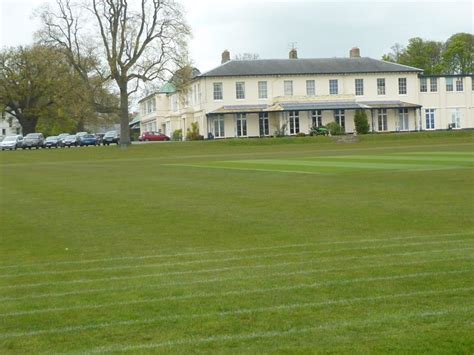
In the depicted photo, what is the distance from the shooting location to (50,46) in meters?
70.2

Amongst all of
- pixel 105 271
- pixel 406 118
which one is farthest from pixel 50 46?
pixel 105 271

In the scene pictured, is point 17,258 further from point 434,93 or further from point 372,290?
point 434,93

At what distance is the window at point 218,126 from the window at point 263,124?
394 cm

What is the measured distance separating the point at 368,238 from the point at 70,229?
5954 mm

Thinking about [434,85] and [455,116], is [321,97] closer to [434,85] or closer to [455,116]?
[434,85]

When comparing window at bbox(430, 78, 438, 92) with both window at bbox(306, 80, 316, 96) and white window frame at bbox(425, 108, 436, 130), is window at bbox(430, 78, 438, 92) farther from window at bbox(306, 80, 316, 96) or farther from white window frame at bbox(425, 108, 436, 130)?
window at bbox(306, 80, 316, 96)

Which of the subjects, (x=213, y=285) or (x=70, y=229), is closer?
(x=213, y=285)

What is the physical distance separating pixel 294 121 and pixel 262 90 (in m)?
4.75

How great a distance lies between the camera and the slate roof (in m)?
82.8

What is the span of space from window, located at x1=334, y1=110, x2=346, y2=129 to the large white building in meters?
0.10

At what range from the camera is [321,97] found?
8350cm

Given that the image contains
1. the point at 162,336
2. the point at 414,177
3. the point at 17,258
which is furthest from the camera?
the point at 414,177

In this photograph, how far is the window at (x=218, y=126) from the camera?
8256cm

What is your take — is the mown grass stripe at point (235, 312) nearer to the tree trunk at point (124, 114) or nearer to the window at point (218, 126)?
the tree trunk at point (124, 114)
